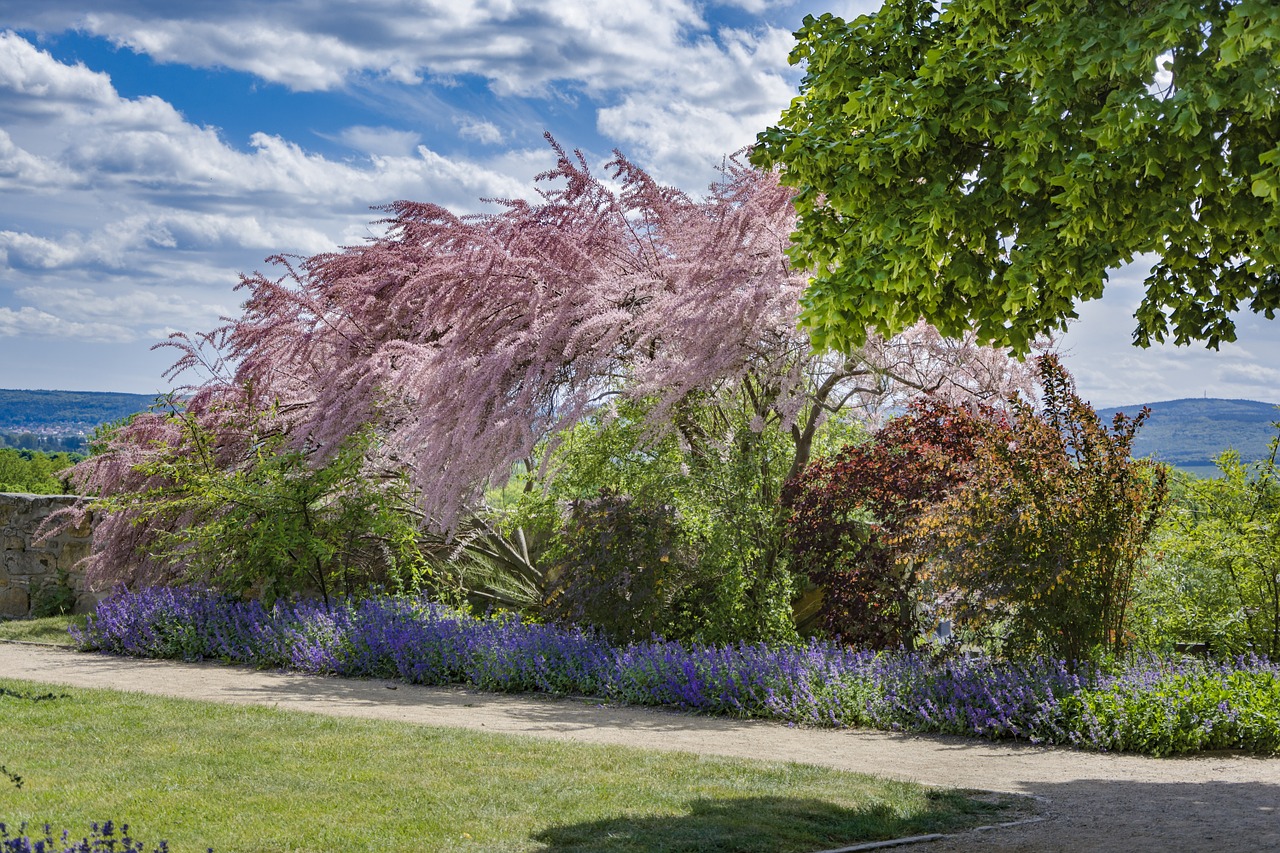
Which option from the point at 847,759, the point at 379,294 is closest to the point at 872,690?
the point at 847,759

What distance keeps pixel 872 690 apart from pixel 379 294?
7.28 m

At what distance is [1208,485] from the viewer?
31.2 feet

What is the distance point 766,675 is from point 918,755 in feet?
4.76

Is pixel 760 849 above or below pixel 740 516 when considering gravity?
below

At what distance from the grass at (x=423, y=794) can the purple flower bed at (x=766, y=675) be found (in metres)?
1.63

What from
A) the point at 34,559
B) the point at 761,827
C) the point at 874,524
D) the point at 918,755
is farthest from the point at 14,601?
the point at 761,827

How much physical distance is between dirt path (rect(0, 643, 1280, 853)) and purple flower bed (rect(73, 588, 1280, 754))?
0.19 meters

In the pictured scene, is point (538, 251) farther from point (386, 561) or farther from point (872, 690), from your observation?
point (872, 690)

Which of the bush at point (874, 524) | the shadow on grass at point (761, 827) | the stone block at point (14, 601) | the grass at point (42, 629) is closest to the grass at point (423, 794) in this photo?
the shadow on grass at point (761, 827)

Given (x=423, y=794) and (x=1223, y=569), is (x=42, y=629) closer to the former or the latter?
(x=423, y=794)

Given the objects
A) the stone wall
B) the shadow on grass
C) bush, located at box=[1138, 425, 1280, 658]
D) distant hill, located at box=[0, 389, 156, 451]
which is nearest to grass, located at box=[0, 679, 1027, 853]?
the shadow on grass

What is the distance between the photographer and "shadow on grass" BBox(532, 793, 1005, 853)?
470 cm

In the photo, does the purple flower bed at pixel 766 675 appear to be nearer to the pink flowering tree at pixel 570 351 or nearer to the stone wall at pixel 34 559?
the pink flowering tree at pixel 570 351

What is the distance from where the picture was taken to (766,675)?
802 centimetres
